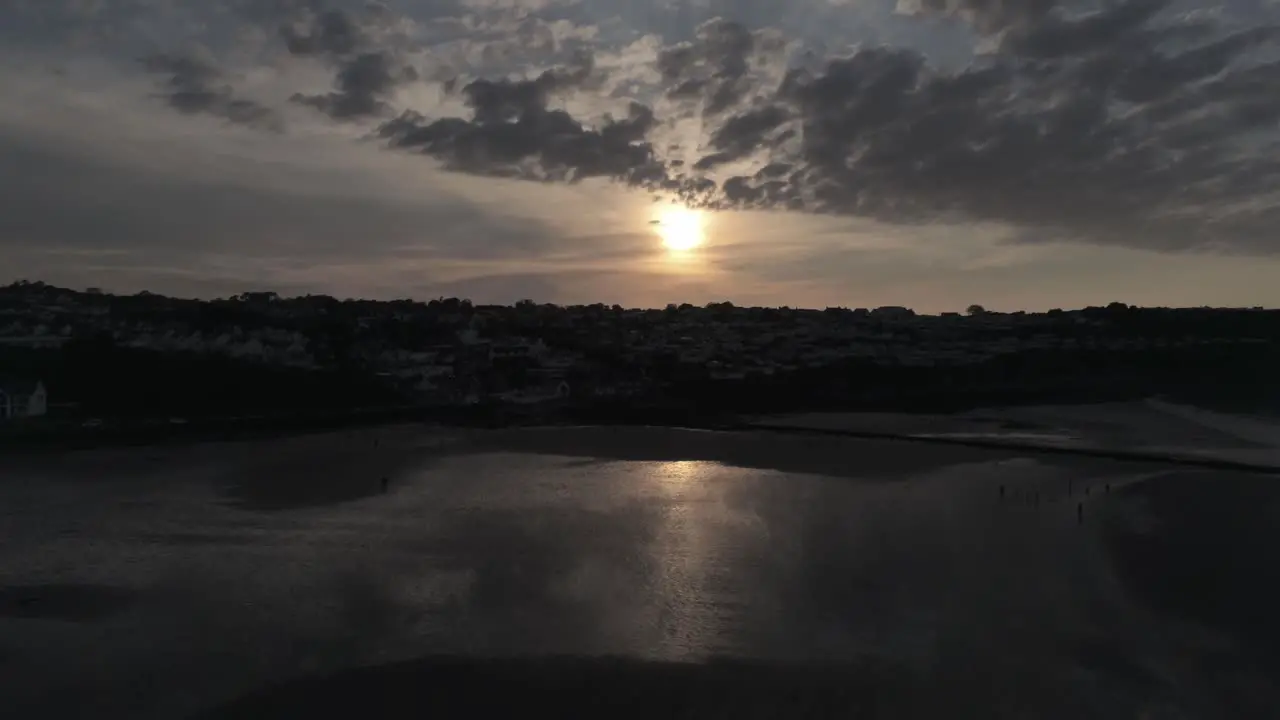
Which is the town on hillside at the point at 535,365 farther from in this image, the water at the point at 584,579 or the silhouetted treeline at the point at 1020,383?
the water at the point at 584,579

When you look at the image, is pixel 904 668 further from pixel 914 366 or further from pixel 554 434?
pixel 914 366

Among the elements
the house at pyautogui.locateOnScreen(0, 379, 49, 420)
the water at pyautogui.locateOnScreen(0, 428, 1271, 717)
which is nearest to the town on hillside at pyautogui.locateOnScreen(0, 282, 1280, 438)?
the house at pyautogui.locateOnScreen(0, 379, 49, 420)

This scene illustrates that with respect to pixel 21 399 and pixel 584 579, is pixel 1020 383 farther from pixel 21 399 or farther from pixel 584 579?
pixel 21 399

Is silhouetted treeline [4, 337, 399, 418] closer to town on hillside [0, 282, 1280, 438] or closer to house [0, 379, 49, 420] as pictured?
town on hillside [0, 282, 1280, 438]

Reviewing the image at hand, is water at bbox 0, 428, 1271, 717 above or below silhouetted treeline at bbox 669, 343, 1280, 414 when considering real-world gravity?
below

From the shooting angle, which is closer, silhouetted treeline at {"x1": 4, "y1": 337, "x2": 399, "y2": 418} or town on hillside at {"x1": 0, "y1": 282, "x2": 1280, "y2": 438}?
silhouetted treeline at {"x1": 4, "y1": 337, "x2": 399, "y2": 418}

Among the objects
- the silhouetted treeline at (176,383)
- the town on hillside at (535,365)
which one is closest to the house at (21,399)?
the town on hillside at (535,365)

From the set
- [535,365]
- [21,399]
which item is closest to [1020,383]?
[535,365]
